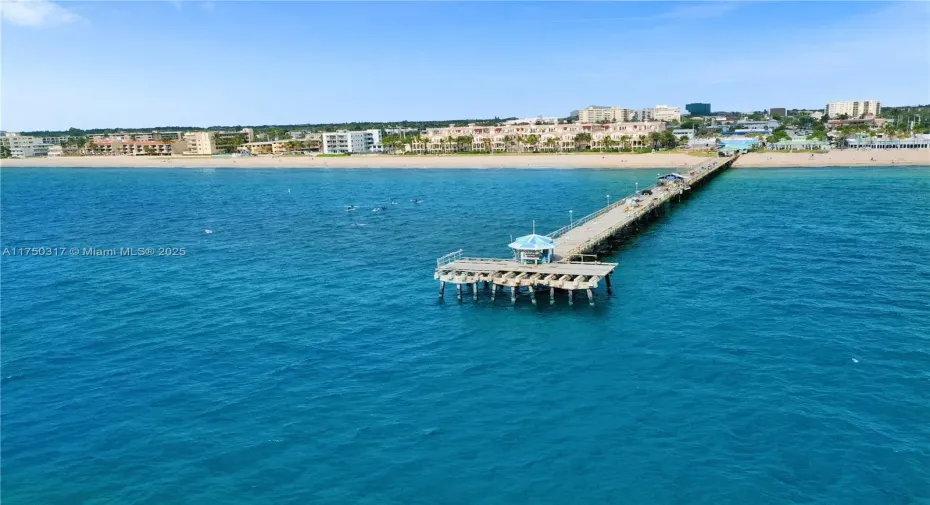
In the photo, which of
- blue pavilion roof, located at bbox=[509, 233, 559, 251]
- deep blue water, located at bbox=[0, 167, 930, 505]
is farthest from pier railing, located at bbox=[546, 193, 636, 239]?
blue pavilion roof, located at bbox=[509, 233, 559, 251]

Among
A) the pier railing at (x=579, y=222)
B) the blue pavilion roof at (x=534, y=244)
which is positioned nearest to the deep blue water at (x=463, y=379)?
the blue pavilion roof at (x=534, y=244)

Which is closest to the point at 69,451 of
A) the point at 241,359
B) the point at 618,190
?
the point at 241,359

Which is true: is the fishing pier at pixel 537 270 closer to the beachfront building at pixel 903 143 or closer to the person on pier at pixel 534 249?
the person on pier at pixel 534 249

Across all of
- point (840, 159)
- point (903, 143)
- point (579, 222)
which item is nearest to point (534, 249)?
point (579, 222)

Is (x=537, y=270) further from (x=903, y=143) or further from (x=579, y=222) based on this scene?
(x=903, y=143)

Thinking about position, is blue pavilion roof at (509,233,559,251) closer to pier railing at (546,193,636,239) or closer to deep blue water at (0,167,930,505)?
deep blue water at (0,167,930,505)

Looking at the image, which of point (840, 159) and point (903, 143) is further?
point (903, 143)

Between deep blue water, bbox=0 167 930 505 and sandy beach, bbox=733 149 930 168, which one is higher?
sandy beach, bbox=733 149 930 168

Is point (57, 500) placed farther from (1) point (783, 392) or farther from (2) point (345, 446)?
(1) point (783, 392)
